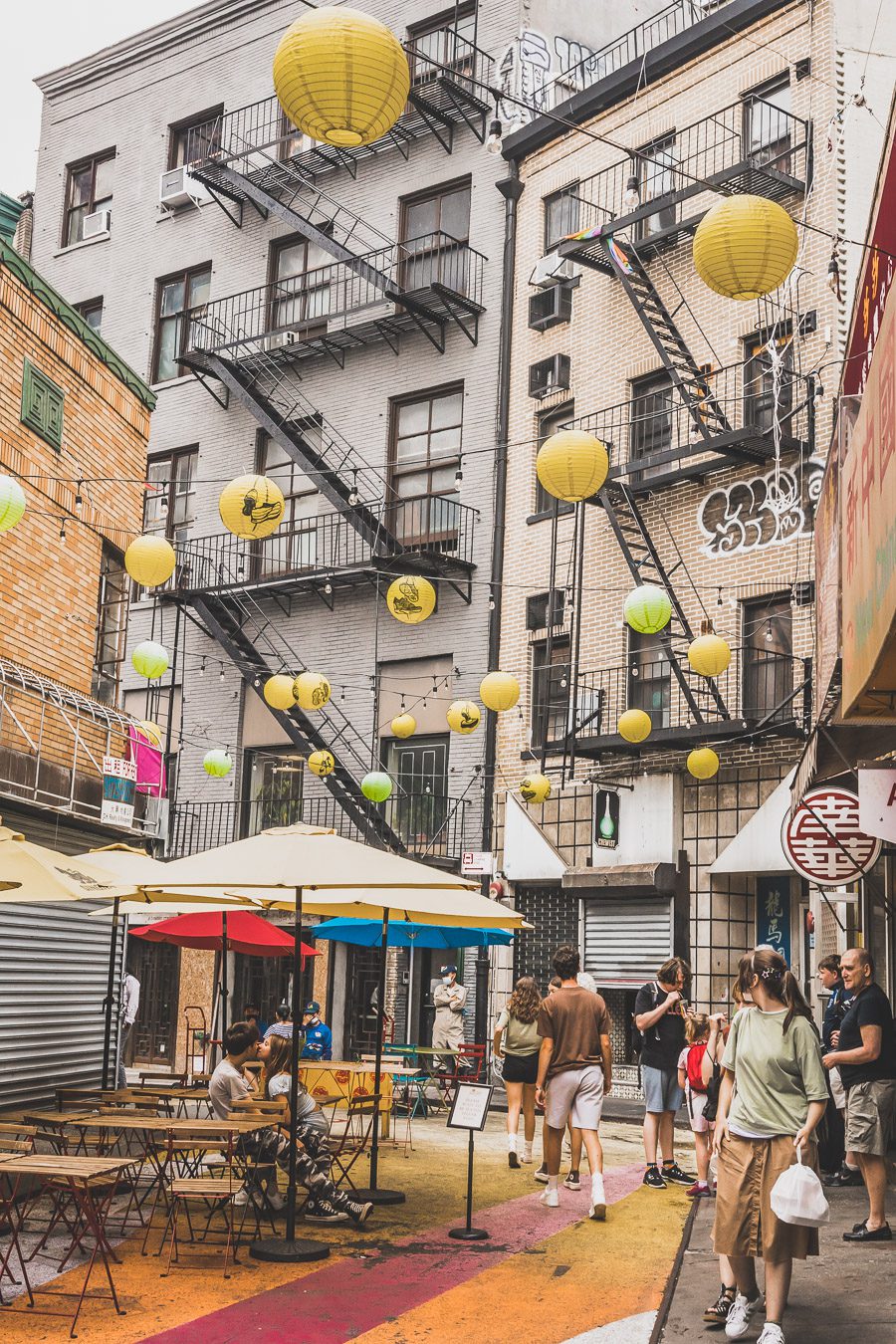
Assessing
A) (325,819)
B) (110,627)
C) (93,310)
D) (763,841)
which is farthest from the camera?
(93,310)

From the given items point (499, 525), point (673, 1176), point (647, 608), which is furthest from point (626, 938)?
point (673, 1176)

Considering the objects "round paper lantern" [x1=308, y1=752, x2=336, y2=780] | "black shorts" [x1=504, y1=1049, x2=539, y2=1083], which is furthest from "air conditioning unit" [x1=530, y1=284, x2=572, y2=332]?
"black shorts" [x1=504, y1=1049, x2=539, y2=1083]

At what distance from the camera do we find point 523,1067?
12914 millimetres

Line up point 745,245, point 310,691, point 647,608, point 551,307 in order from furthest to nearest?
point 551,307 < point 310,691 < point 647,608 < point 745,245

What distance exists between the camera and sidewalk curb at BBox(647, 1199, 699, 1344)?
23.6 ft

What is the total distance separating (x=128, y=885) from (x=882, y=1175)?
542 cm

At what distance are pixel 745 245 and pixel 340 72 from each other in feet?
11.9

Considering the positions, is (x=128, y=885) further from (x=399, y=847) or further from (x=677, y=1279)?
(x=399, y=847)

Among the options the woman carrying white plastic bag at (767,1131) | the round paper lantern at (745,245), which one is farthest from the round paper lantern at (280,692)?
the woman carrying white plastic bag at (767,1131)

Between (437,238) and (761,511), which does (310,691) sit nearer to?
(761,511)

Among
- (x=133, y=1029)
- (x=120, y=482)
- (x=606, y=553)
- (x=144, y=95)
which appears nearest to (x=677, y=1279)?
(x=120, y=482)

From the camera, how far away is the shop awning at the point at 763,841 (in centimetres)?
1912

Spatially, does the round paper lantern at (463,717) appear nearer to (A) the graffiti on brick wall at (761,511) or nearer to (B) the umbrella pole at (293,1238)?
(A) the graffiti on brick wall at (761,511)

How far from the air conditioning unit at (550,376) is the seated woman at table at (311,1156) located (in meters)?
15.8
